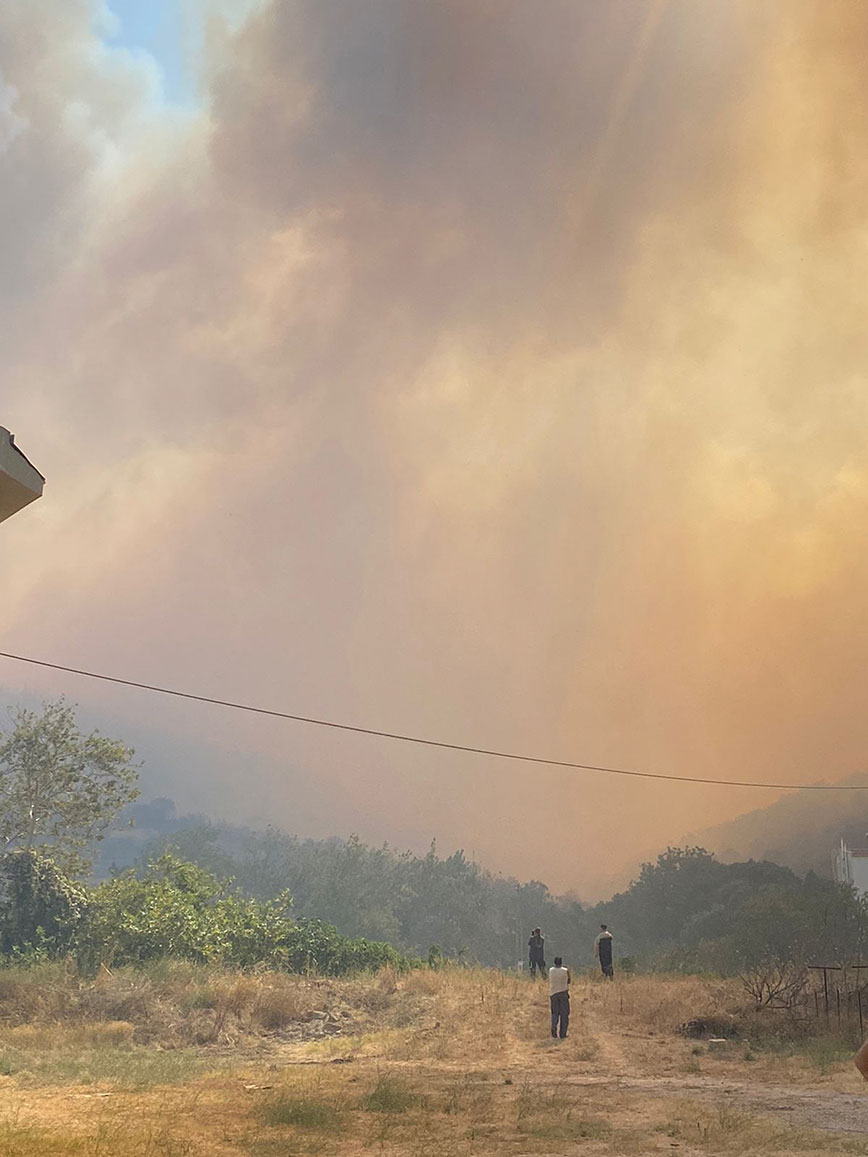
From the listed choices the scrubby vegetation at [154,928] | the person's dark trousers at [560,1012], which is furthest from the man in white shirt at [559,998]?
the scrubby vegetation at [154,928]

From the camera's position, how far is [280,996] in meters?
26.8

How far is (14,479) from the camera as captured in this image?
13742 millimetres

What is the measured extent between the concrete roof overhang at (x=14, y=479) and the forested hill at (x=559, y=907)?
25.7 m

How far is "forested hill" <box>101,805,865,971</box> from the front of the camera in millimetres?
37031

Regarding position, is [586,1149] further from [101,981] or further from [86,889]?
[86,889]

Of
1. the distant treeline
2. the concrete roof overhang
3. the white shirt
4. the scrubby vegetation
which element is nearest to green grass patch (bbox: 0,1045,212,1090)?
the white shirt

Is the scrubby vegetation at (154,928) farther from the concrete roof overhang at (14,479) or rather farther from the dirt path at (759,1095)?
the concrete roof overhang at (14,479)

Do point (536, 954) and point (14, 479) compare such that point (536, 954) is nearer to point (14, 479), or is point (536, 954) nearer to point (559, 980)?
point (559, 980)

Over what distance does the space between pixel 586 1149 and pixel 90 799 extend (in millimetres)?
42991

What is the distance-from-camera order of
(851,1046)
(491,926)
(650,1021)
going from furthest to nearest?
(491,926), (650,1021), (851,1046)

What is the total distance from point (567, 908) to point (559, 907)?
0.86m

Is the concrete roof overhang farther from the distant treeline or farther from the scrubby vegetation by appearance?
the distant treeline

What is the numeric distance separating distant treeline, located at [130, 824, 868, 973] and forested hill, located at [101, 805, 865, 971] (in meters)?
0.12

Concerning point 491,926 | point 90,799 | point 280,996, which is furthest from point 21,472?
point 491,926
